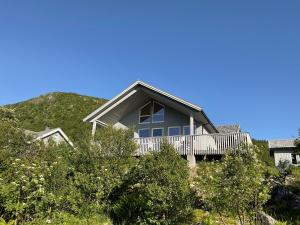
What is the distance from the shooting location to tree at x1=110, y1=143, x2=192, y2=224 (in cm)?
1273

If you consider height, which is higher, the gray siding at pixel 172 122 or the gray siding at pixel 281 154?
the gray siding at pixel 172 122

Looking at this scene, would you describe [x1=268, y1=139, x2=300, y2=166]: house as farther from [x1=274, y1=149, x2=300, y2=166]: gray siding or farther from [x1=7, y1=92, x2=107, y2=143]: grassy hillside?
[x1=7, y1=92, x2=107, y2=143]: grassy hillside

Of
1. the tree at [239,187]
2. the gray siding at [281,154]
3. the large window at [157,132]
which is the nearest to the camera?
the tree at [239,187]

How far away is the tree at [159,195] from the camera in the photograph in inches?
501

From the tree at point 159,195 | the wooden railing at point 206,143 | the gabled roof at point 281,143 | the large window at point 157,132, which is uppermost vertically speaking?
the gabled roof at point 281,143

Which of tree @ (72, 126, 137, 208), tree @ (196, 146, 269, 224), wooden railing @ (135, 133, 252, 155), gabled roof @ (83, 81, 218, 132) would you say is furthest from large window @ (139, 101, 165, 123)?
tree @ (196, 146, 269, 224)

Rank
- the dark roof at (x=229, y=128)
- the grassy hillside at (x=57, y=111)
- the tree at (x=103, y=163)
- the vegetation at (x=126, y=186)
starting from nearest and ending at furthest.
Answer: the vegetation at (x=126, y=186)
the tree at (x=103, y=163)
the dark roof at (x=229, y=128)
the grassy hillside at (x=57, y=111)

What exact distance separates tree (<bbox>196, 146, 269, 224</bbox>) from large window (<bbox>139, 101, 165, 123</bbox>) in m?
16.5

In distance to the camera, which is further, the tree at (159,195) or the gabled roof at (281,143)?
the gabled roof at (281,143)

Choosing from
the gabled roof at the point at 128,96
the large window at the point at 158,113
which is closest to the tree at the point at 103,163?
the gabled roof at the point at 128,96

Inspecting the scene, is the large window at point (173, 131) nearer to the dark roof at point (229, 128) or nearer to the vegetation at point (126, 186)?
the vegetation at point (126, 186)

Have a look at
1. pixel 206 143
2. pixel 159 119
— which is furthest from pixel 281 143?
pixel 206 143

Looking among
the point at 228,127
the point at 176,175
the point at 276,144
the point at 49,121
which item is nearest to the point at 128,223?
the point at 176,175

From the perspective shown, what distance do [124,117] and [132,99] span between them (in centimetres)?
233
